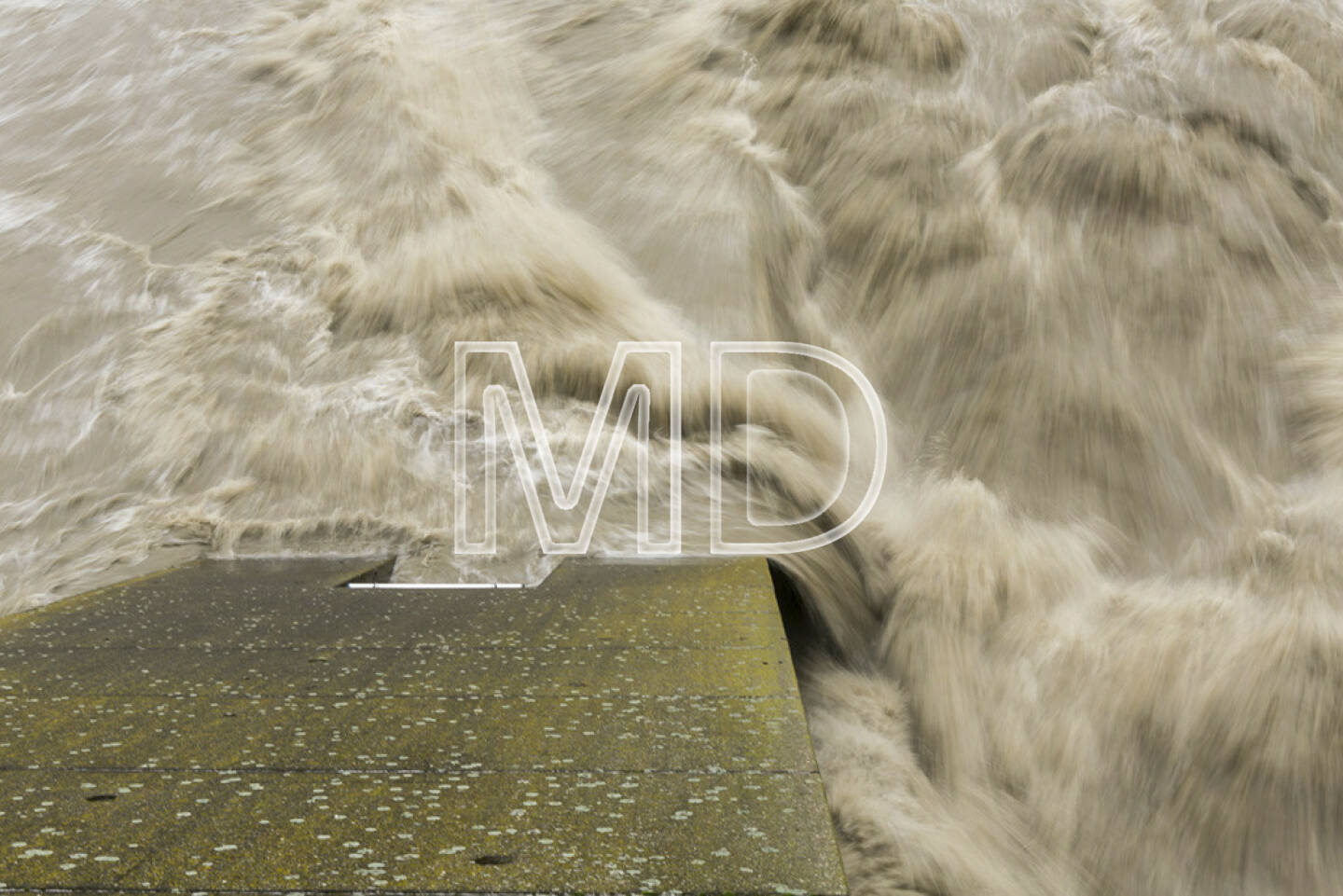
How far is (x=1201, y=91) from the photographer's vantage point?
5.06 meters

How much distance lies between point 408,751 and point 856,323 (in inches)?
131

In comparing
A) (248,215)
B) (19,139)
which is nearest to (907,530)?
(248,215)

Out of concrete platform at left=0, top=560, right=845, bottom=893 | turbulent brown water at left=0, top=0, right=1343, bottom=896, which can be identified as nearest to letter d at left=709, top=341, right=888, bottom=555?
turbulent brown water at left=0, top=0, right=1343, bottom=896

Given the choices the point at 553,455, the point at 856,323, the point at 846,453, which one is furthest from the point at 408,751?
the point at 856,323

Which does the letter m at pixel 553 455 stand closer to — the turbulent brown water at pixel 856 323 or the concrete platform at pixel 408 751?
the turbulent brown water at pixel 856 323

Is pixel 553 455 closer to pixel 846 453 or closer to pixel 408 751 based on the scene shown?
pixel 846 453

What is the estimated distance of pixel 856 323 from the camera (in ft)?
15.6

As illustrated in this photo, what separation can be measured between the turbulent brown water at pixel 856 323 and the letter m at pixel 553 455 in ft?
0.20

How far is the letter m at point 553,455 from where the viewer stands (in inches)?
157

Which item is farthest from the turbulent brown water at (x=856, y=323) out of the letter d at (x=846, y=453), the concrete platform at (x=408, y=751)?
the concrete platform at (x=408, y=751)

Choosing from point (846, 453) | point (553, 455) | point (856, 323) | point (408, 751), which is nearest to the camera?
point (408, 751)

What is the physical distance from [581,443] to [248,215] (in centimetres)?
206

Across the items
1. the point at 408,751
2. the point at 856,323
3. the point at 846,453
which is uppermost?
the point at 856,323

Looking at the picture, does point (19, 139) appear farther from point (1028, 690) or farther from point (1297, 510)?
point (1297, 510)
